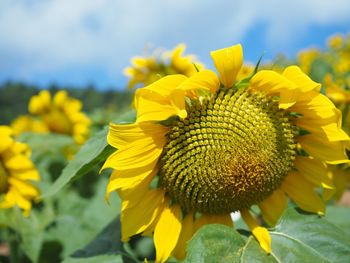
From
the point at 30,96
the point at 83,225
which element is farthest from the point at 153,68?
the point at 30,96

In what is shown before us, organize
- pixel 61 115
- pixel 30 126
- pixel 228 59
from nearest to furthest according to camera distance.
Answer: pixel 228 59
pixel 61 115
pixel 30 126

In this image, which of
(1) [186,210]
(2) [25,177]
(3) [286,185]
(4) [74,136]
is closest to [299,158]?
(3) [286,185]

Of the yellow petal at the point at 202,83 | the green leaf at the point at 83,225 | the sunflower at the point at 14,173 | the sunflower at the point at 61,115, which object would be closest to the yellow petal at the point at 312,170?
the yellow petal at the point at 202,83

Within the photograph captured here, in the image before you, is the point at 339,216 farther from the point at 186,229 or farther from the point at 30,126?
the point at 30,126

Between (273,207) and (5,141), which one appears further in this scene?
(5,141)

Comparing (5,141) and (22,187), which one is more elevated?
(5,141)

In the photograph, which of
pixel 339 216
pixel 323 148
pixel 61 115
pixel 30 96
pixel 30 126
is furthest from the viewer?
pixel 30 96

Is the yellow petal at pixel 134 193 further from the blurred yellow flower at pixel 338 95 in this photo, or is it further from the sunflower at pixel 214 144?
the blurred yellow flower at pixel 338 95

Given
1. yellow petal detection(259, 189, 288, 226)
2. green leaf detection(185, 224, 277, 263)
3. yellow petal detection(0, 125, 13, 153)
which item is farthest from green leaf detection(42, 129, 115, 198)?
yellow petal detection(0, 125, 13, 153)

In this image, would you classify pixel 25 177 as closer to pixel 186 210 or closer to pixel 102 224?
pixel 102 224
